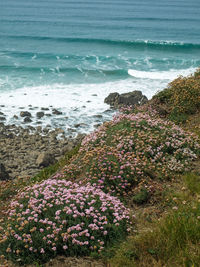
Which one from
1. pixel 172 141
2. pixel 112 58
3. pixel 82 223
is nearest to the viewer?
pixel 82 223

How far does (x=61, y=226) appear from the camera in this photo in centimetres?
548

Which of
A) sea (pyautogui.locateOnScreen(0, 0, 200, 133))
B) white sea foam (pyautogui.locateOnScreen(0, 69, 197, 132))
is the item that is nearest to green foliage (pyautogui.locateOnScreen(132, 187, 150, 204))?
sea (pyautogui.locateOnScreen(0, 0, 200, 133))

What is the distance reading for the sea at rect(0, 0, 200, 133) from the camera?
2691 cm

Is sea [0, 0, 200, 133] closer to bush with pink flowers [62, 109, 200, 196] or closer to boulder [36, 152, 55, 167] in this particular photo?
boulder [36, 152, 55, 167]

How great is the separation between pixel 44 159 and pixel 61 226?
37.0 ft

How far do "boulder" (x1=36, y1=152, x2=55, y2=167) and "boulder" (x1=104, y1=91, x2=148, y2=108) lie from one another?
11666 mm

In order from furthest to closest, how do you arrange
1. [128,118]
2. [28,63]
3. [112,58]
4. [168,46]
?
1. [168,46]
2. [112,58]
3. [28,63]
4. [128,118]

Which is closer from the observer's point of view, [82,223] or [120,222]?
[82,223]

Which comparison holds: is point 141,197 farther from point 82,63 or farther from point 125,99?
point 82,63

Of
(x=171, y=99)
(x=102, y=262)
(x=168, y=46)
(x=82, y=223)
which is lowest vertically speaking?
(x=102, y=262)

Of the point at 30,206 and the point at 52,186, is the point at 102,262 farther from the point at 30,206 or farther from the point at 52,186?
the point at 52,186

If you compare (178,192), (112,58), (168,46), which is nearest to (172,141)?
(178,192)

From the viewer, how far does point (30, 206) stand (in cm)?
613

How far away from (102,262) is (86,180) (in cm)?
294
